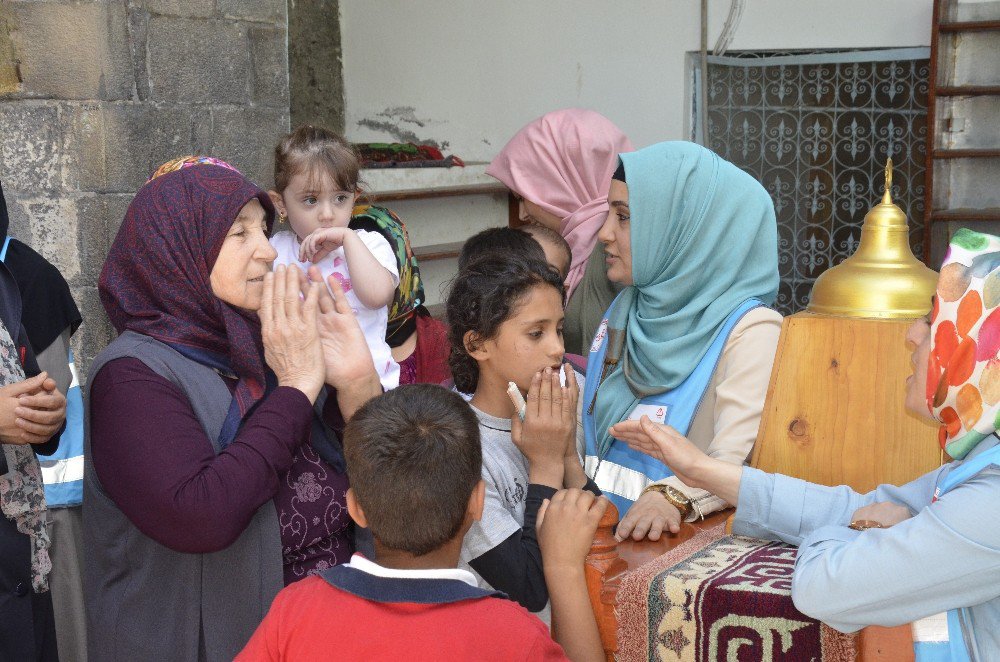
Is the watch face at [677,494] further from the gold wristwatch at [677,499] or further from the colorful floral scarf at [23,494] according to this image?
the colorful floral scarf at [23,494]

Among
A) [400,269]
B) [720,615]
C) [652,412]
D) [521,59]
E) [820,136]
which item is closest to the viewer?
[720,615]

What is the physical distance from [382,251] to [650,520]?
1.37 meters

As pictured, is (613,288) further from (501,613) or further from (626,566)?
(501,613)

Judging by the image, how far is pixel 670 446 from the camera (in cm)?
184

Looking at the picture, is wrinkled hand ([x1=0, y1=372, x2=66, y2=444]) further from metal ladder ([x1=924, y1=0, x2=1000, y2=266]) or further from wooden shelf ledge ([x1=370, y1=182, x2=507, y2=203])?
metal ladder ([x1=924, y1=0, x2=1000, y2=266])

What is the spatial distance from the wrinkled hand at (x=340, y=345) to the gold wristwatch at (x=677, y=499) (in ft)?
2.00

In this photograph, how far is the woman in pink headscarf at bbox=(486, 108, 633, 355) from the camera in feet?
12.7

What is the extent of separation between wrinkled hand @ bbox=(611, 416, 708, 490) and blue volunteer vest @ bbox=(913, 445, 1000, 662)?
47 centimetres

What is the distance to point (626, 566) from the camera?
1.75 metres

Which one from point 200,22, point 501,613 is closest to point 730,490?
point 501,613

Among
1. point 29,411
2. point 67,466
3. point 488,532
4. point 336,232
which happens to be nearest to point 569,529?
point 488,532

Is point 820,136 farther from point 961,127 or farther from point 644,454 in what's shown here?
point 644,454

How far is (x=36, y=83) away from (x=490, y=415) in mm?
1923

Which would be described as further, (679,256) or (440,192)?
(440,192)
